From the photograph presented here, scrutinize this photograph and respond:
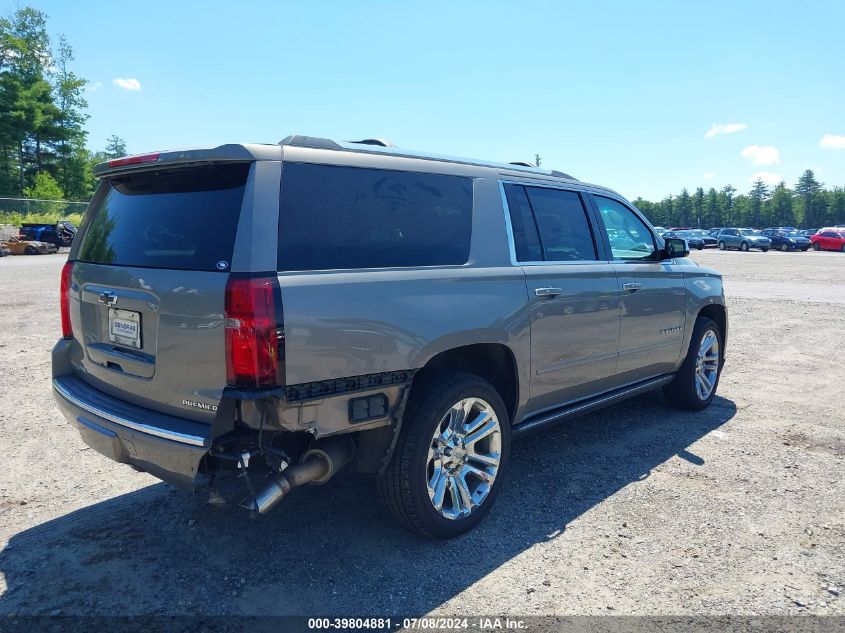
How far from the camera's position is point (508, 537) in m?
3.35

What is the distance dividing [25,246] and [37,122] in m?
32.8

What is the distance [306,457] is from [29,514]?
1.97 m

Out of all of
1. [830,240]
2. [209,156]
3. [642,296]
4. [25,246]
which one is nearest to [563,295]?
[642,296]

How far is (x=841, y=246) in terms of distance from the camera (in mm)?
42344

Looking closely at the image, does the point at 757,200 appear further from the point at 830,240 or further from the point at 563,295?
the point at 563,295

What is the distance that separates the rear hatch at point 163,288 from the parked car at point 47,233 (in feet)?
111

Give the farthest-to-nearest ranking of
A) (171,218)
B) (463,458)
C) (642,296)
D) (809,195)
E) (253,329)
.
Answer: (809,195)
(642,296)
(463,458)
(171,218)
(253,329)

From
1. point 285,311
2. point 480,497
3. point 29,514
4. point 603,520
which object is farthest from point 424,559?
point 29,514

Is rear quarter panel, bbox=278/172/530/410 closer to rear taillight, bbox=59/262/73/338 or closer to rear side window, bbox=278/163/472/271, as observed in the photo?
rear side window, bbox=278/163/472/271

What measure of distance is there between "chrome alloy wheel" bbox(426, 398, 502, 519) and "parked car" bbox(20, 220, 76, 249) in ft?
115

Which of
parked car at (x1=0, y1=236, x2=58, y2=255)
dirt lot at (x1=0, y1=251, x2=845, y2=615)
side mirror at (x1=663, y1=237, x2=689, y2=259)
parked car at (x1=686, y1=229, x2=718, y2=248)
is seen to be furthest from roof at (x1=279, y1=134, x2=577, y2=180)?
parked car at (x1=686, y1=229, x2=718, y2=248)

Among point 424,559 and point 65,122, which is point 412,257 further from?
point 65,122

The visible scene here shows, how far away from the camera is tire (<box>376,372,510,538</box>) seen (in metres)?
3.03

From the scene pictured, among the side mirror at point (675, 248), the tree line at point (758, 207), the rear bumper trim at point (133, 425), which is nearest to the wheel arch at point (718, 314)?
the side mirror at point (675, 248)
